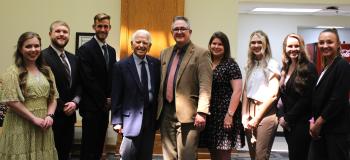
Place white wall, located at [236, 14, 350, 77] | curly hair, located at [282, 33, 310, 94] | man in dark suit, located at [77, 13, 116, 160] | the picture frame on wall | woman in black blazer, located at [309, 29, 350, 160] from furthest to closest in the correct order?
white wall, located at [236, 14, 350, 77] < the picture frame on wall < man in dark suit, located at [77, 13, 116, 160] < curly hair, located at [282, 33, 310, 94] < woman in black blazer, located at [309, 29, 350, 160]

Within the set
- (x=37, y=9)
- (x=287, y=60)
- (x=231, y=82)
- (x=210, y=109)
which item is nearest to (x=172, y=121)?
(x=210, y=109)

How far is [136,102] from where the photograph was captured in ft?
10.7

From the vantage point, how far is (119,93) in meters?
3.28

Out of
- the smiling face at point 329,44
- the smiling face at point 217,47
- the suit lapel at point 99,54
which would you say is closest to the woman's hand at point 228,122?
the smiling face at point 217,47

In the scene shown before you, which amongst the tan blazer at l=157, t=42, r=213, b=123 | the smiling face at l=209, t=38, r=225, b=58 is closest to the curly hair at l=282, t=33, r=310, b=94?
the smiling face at l=209, t=38, r=225, b=58

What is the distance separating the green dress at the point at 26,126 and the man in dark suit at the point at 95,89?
1.59 ft

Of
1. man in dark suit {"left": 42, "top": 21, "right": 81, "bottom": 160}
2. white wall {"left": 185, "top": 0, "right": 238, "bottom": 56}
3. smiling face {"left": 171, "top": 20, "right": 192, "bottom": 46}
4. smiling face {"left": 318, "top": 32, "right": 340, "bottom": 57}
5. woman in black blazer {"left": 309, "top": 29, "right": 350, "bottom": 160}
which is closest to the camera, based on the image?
woman in black blazer {"left": 309, "top": 29, "right": 350, "bottom": 160}

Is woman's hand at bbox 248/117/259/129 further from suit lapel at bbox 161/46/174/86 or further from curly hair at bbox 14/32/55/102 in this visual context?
curly hair at bbox 14/32/55/102

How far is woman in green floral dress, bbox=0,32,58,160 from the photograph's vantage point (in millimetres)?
2982

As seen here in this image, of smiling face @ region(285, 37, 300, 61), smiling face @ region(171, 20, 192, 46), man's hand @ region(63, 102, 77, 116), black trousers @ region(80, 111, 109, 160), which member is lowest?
black trousers @ region(80, 111, 109, 160)

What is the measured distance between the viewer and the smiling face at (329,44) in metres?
3.07

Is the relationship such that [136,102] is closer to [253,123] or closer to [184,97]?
[184,97]

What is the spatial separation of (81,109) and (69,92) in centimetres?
21

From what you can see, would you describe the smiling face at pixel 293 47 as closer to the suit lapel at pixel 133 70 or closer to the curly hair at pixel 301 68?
the curly hair at pixel 301 68
